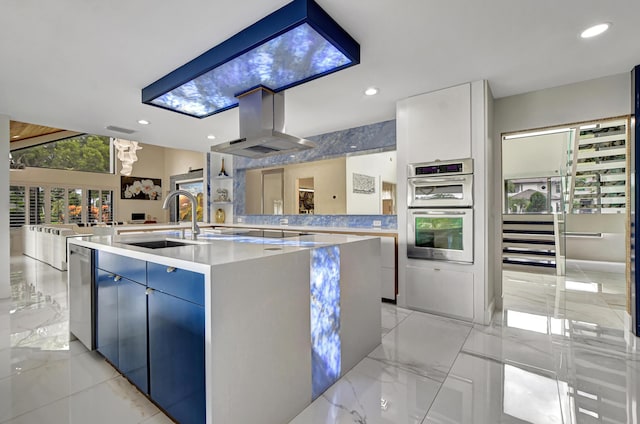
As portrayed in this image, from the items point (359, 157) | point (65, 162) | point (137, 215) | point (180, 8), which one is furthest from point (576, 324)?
point (65, 162)

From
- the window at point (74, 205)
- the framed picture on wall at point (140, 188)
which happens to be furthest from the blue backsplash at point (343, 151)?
the window at point (74, 205)

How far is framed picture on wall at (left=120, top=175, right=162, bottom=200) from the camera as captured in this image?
33.6ft

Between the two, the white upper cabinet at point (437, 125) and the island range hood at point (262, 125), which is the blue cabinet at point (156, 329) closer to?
the island range hood at point (262, 125)

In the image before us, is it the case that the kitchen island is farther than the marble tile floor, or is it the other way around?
the marble tile floor

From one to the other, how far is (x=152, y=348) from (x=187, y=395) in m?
0.39

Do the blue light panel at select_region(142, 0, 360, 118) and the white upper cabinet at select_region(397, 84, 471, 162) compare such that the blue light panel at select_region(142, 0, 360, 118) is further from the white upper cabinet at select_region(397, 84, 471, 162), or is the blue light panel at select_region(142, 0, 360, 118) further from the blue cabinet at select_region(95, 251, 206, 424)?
the blue cabinet at select_region(95, 251, 206, 424)

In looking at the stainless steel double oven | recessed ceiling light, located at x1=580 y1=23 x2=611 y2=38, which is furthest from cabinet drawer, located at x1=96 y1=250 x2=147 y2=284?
recessed ceiling light, located at x1=580 y1=23 x2=611 y2=38

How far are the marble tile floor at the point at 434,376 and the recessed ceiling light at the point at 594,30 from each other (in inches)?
91.9

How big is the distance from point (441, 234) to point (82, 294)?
3.18 metres

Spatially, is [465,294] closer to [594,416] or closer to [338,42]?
[594,416]

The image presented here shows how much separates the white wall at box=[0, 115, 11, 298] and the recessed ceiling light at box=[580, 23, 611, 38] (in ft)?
19.5

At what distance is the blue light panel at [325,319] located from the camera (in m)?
1.63

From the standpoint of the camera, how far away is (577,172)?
503 cm

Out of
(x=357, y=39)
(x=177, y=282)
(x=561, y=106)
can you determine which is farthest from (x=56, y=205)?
(x=561, y=106)
